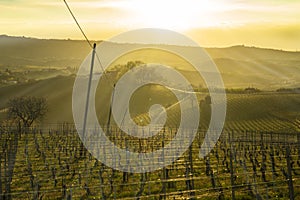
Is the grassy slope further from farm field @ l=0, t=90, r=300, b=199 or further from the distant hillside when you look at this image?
the distant hillside

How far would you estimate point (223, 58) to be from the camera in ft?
439

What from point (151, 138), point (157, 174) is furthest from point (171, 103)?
point (157, 174)

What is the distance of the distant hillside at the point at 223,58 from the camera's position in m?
109

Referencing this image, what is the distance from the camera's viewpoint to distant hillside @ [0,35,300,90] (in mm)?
108800

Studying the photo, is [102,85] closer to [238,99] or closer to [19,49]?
[238,99]

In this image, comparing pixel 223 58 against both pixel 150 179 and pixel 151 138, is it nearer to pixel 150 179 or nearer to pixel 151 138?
pixel 151 138

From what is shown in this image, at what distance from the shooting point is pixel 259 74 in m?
118

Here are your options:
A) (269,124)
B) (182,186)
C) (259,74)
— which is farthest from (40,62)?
(182,186)

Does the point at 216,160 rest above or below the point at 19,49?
below

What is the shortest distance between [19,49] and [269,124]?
9633cm

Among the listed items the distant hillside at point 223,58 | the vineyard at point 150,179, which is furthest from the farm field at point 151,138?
the distant hillside at point 223,58

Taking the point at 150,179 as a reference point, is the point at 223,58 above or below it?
above

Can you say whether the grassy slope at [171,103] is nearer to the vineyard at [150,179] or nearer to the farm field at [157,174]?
the farm field at [157,174]

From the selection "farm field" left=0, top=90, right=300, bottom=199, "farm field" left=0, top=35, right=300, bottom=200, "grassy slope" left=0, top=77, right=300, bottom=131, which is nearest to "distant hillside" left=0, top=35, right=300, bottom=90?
"farm field" left=0, top=35, right=300, bottom=200
